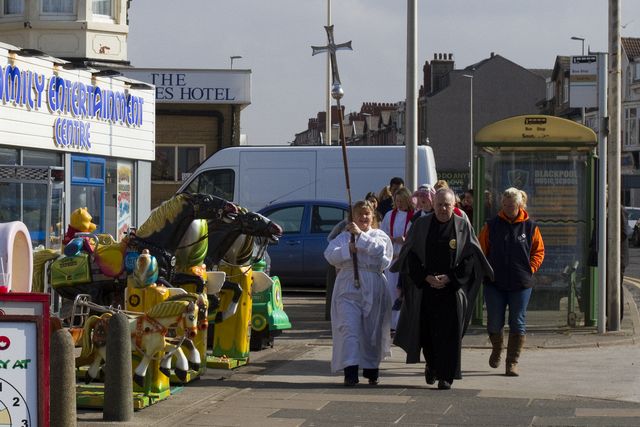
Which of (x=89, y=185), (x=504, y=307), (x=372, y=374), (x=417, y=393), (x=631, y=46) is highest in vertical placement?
(x=631, y=46)

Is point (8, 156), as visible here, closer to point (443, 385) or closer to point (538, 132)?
point (538, 132)

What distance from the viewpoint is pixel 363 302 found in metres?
11.5

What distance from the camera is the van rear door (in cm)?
2553

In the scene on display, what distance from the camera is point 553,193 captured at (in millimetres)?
16250

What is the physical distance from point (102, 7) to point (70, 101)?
8.51 metres

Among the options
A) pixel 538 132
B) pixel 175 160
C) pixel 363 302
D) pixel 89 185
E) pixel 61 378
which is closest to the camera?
pixel 61 378

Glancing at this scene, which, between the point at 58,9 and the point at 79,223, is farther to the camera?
the point at 58,9

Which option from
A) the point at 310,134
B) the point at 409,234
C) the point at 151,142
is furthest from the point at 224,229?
the point at 310,134

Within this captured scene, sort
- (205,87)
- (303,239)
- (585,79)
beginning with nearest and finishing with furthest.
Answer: (585,79)
(303,239)
(205,87)

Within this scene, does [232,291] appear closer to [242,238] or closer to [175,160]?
[242,238]

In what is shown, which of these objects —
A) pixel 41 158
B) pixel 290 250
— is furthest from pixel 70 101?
pixel 290 250

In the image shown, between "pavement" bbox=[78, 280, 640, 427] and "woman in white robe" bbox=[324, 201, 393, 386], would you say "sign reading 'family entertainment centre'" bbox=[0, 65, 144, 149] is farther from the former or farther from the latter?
"woman in white robe" bbox=[324, 201, 393, 386]

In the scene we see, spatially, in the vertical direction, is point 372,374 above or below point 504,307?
below

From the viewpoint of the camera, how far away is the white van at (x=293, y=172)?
82.3ft
